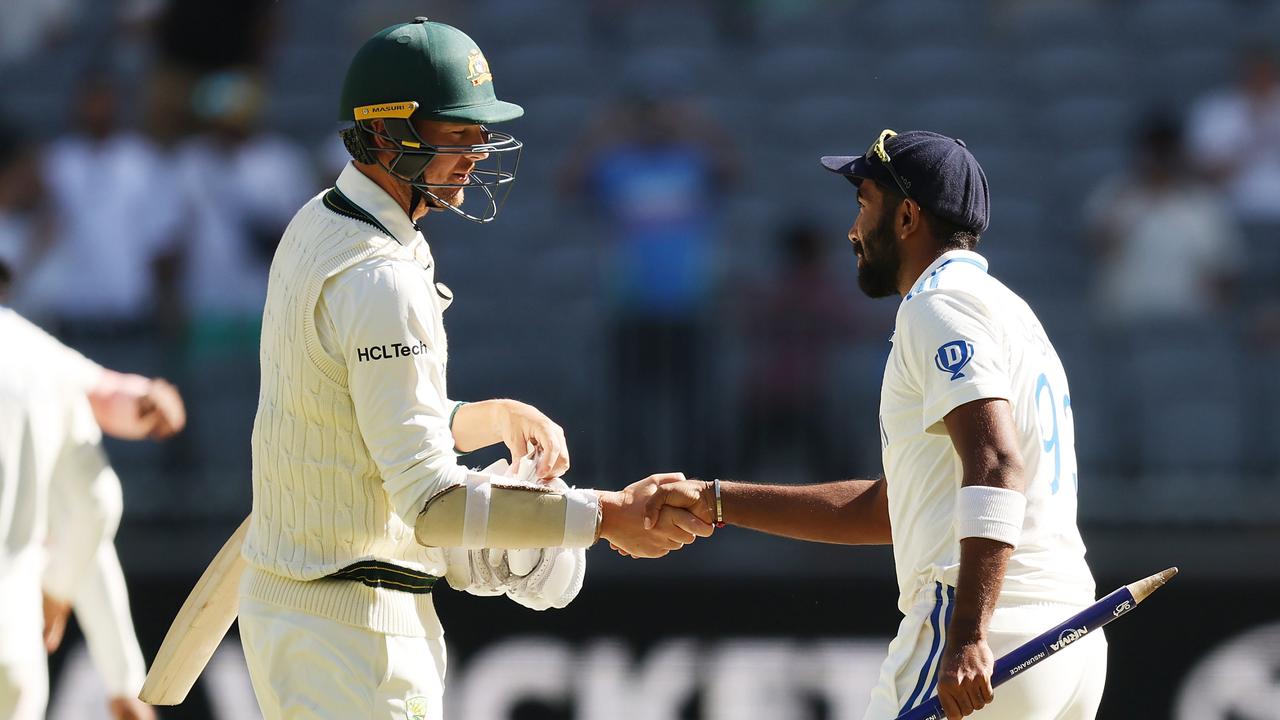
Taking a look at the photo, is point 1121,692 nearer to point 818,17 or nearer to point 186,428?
point 186,428

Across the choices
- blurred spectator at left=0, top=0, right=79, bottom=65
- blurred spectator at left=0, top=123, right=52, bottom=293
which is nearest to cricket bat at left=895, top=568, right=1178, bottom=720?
blurred spectator at left=0, top=123, right=52, bottom=293

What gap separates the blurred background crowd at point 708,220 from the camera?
27.2 feet

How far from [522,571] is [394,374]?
2.57ft

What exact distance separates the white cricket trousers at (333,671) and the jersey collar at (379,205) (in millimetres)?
884

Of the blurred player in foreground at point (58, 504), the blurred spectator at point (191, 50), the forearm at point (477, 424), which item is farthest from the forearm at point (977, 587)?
the blurred spectator at point (191, 50)

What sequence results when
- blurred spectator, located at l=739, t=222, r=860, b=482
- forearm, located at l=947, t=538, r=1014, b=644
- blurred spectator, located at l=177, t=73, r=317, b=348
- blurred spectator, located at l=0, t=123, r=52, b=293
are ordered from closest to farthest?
forearm, located at l=947, t=538, r=1014, b=644
blurred spectator, located at l=739, t=222, r=860, b=482
blurred spectator, located at l=177, t=73, r=317, b=348
blurred spectator, located at l=0, t=123, r=52, b=293

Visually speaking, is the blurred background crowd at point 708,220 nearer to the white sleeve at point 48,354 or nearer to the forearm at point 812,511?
the white sleeve at point 48,354

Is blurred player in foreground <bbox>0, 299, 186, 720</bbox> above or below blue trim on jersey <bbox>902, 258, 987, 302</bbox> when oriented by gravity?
below

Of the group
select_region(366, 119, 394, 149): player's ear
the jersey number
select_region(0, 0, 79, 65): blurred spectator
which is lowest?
the jersey number

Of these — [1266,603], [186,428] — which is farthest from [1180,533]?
[186,428]

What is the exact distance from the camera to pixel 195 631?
4363mm

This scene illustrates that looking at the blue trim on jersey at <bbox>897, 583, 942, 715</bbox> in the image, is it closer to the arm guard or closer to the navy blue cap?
the arm guard

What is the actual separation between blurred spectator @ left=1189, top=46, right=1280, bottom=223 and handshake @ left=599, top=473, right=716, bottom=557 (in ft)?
21.0

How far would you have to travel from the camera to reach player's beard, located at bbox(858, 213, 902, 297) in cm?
430
